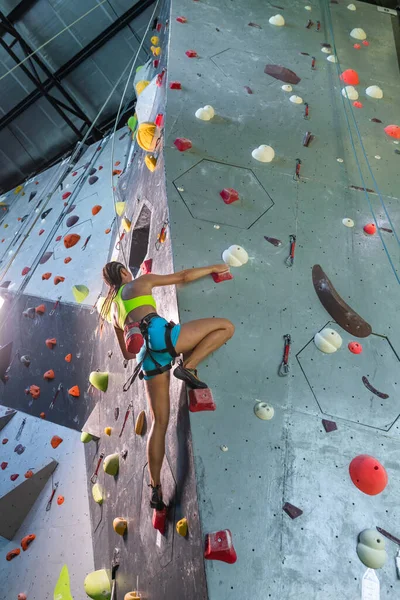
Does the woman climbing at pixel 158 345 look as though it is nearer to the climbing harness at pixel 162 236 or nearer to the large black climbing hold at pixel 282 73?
the climbing harness at pixel 162 236

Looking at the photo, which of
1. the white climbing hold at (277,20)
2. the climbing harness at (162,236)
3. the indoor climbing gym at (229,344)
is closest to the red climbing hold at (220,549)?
the indoor climbing gym at (229,344)

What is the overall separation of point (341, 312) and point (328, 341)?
0.28m

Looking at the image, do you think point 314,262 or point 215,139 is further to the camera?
point 215,139

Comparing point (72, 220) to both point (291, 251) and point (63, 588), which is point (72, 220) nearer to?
point (291, 251)

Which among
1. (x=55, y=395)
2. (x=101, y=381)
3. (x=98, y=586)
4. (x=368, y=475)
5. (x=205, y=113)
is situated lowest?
(x=55, y=395)

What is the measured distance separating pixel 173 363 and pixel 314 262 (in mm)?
1243

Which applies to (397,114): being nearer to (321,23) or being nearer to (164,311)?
(321,23)

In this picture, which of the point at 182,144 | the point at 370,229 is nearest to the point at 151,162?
the point at 182,144

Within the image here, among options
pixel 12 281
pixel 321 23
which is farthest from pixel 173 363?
pixel 12 281

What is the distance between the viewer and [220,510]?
7.47ft

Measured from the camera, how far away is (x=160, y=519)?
249 centimetres

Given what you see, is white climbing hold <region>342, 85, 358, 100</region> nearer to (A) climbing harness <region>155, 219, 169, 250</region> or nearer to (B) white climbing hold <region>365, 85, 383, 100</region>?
(B) white climbing hold <region>365, 85, 383, 100</region>

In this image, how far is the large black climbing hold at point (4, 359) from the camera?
5.71 meters

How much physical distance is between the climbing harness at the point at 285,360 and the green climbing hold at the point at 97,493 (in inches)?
71.5
